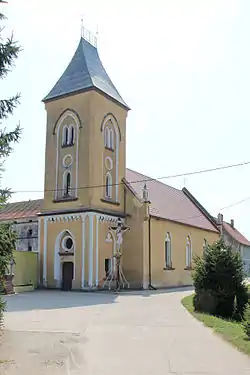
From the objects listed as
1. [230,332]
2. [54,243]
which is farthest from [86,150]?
[230,332]

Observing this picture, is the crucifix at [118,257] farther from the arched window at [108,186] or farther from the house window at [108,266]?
the arched window at [108,186]

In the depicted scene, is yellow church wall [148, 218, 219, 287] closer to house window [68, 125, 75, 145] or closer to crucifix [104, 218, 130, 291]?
crucifix [104, 218, 130, 291]

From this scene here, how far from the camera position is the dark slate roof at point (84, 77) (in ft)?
104

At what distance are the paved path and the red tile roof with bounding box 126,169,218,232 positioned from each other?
18.6 m

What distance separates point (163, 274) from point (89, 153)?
1097 centimetres

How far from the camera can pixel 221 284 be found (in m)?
17.0

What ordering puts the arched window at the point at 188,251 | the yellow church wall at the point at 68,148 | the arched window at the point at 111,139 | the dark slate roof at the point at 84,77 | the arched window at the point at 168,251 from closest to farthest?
the yellow church wall at the point at 68,148 → the dark slate roof at the point at 84,77 → the arched window at the point at 111,139 → the arched window at the point at 168,251 → the arched window at the point at 188,251

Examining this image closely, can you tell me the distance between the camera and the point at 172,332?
1160 cm

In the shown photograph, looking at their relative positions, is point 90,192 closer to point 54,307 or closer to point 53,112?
point 53,112

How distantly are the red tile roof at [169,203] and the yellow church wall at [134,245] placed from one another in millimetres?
1260

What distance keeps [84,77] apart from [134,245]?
42.2ft

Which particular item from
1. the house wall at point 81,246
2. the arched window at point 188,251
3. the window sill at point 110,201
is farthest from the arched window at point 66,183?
the arched window at point 188,251

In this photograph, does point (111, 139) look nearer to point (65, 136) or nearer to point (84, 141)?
point (84, 141)

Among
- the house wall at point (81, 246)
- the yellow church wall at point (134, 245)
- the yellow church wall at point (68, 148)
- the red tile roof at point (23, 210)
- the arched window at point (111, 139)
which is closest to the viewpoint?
the house wall at point (81, 246)
